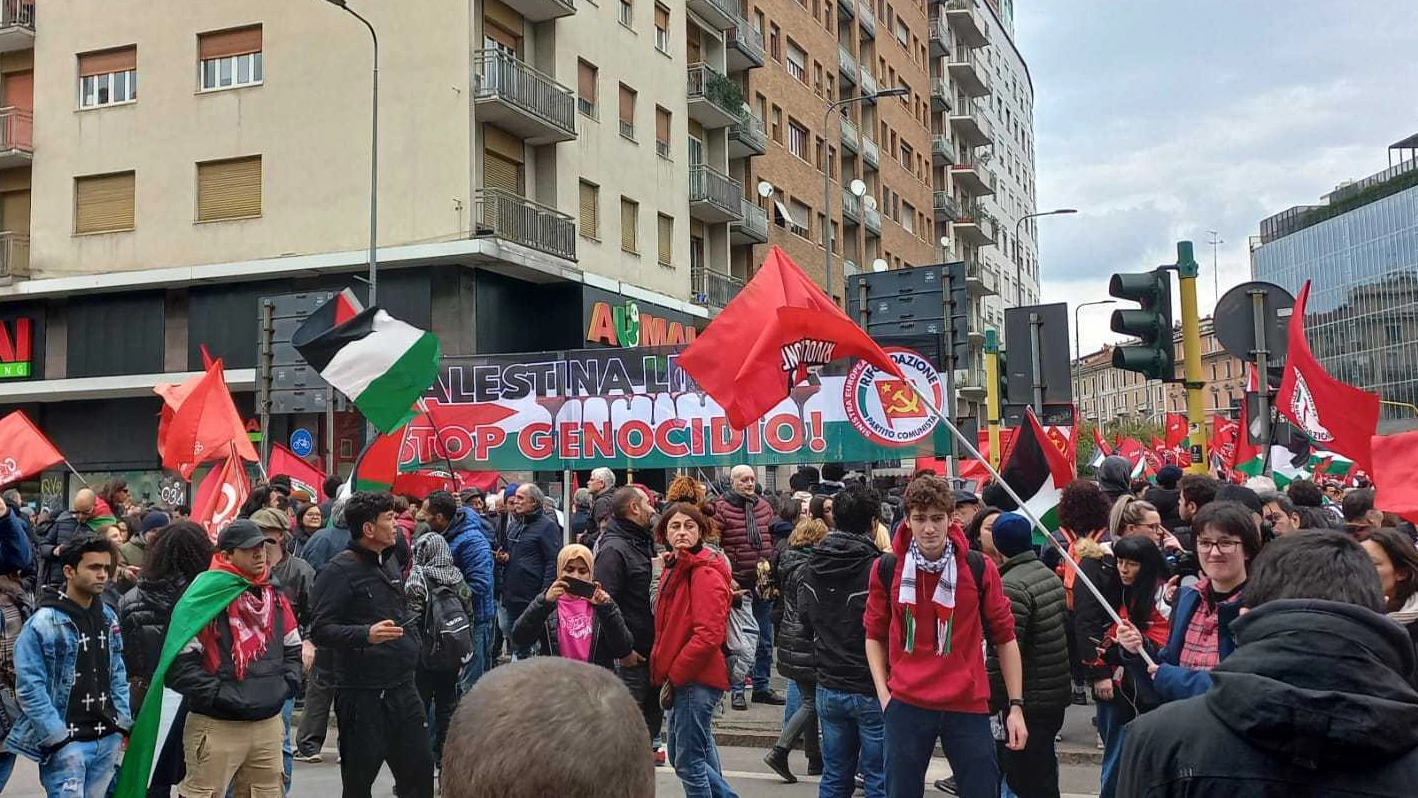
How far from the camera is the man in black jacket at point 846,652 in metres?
5.97

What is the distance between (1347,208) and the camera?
10712cm

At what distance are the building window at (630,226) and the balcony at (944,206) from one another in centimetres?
3105

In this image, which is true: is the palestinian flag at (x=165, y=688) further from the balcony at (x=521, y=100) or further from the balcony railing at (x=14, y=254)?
the balcony railing at (x=14, y=254)

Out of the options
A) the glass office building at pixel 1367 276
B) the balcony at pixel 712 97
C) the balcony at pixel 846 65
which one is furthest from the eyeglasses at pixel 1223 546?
the glass office building at pixel 1367 276

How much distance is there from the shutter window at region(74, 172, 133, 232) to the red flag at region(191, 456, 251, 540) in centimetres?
1938

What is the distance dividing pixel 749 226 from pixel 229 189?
15221 mm

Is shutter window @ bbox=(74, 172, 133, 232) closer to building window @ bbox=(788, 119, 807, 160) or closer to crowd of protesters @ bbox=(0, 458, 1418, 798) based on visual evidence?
building window @ bbox=(788, 119, 807, 160)

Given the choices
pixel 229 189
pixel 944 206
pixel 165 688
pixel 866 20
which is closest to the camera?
pixel 165 688

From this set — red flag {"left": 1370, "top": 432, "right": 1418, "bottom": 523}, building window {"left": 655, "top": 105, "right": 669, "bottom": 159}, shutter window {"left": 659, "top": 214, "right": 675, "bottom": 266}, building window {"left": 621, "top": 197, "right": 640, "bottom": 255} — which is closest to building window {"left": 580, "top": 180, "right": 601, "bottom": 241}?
building window {"left": 621, "top": 197, "right": 640, "bottom": 255}

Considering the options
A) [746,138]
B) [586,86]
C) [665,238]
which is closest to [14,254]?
[586,86]

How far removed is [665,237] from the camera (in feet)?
107

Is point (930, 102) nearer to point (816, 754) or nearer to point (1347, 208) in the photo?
point (816, 754)

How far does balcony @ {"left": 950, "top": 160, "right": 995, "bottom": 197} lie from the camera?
209 feet

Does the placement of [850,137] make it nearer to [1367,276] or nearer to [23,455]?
[23,455]
